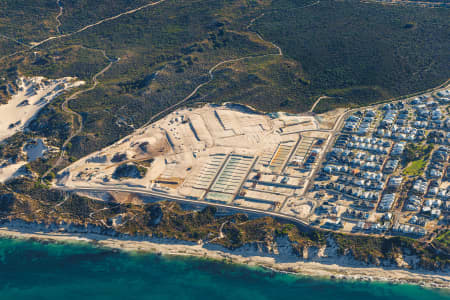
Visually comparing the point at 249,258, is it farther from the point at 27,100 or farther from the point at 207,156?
the point at 27,100

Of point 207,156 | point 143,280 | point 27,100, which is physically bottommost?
point 143,280

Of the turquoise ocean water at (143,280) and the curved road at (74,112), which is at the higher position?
the curved road at (74,112)

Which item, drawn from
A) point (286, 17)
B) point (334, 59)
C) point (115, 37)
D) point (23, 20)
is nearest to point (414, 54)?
point (334, 59)

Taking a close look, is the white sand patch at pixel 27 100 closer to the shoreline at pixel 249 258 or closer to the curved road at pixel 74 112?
the curved road at pixel 74 112

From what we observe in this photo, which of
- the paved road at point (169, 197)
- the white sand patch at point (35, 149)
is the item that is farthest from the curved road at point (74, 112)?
the paved road at point (169, 197)

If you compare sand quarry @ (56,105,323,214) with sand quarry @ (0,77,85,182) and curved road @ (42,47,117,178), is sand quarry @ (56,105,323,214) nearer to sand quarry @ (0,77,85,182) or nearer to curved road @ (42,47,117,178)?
curved road @ (42,47,117,178)

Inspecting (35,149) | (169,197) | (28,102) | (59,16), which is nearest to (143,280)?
(169,197)
